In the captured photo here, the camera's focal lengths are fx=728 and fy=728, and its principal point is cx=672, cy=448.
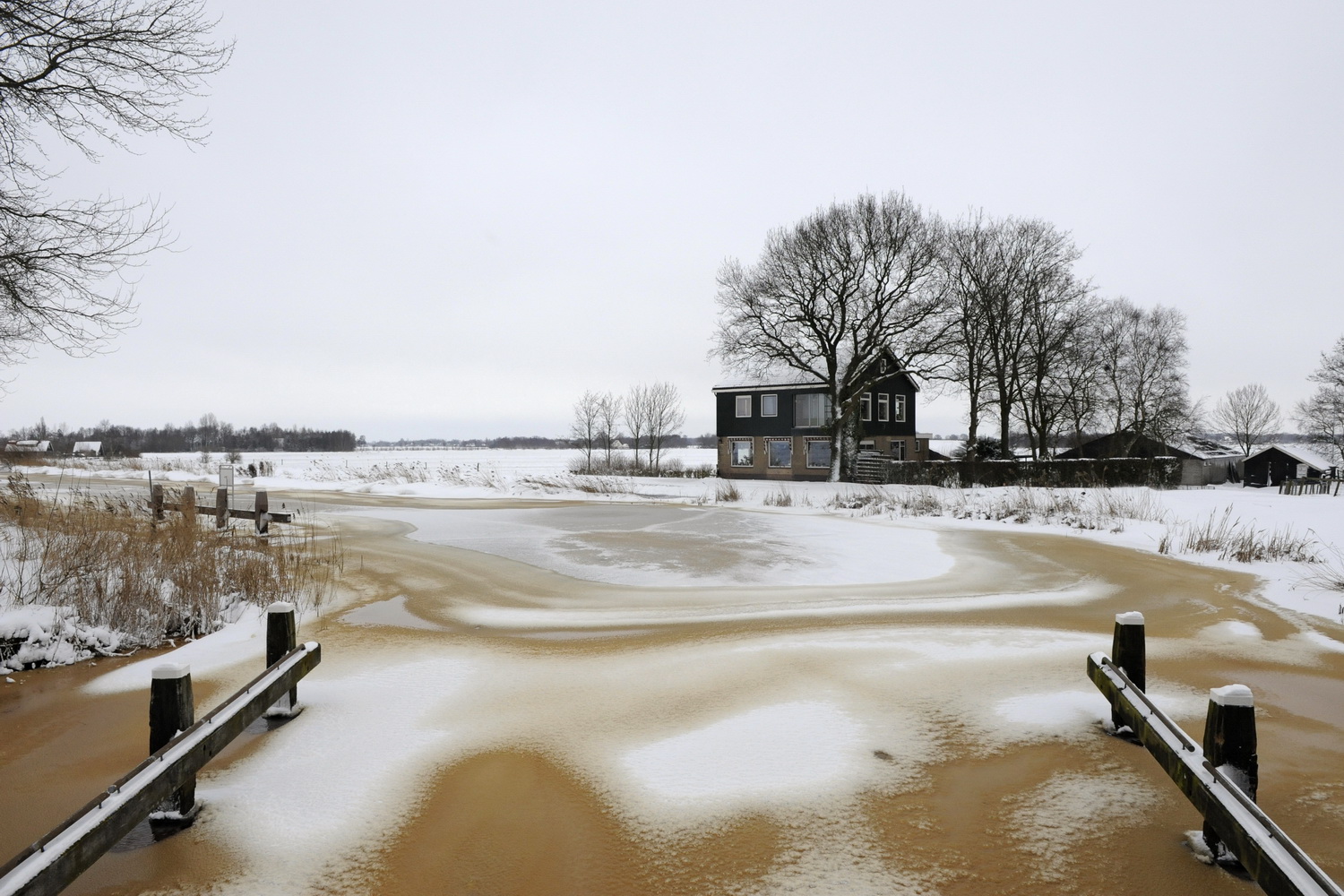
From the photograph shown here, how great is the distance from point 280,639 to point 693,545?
1044 cm

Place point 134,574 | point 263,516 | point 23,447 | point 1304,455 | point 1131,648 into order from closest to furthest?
point 1131,648 < point 134,574 < point 263,516 < point 23,447 < point 1304,455

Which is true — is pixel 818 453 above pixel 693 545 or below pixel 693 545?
above

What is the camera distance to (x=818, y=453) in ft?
143

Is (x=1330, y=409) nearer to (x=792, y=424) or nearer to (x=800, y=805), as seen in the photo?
(x=792, y=424)

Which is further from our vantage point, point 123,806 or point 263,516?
point 263,516

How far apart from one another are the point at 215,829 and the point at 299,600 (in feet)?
20.4

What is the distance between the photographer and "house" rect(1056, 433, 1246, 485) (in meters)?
47.4

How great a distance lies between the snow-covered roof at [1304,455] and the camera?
48838 millimetres

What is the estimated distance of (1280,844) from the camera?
3059 millimetres

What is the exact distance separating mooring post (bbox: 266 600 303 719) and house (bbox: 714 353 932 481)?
123ft

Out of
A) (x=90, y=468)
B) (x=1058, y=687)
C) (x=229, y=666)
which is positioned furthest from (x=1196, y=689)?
(x=90, y=468)

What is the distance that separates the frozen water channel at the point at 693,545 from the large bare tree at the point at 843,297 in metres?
16.8

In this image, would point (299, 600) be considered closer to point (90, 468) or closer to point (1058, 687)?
point (1058, 687)

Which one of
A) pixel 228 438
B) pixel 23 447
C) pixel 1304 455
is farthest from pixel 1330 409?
pixel 228 438
